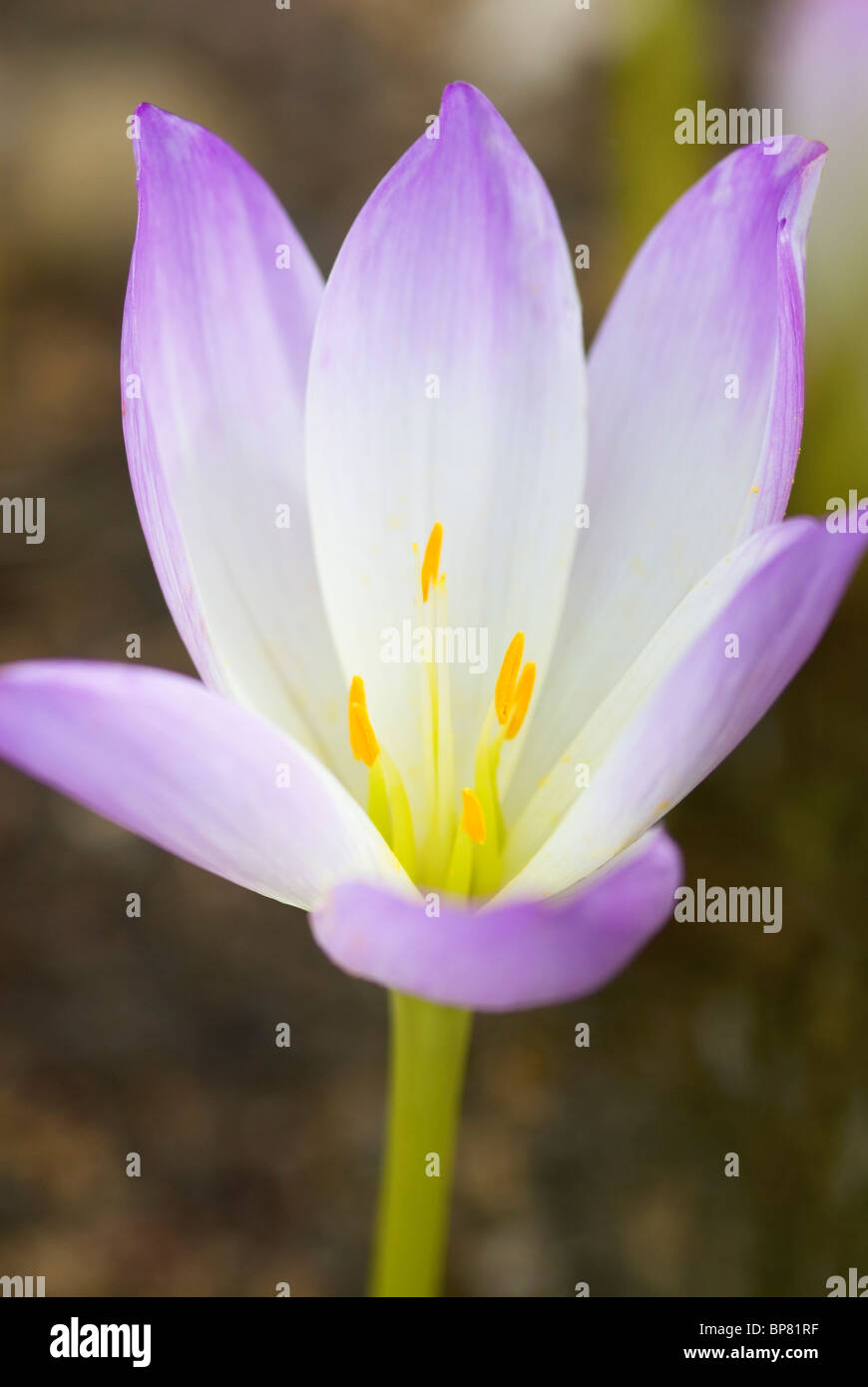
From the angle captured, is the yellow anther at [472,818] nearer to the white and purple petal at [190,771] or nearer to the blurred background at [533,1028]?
Answer: the white and purple petal at [190,771]

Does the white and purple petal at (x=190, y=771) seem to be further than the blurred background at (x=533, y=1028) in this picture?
No

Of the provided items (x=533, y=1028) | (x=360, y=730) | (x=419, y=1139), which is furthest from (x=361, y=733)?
(x=533, y=1028)

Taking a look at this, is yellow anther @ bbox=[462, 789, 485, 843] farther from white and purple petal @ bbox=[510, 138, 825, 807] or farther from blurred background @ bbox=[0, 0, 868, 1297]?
blurred background @ bbox=[0, 0, 868, 1297]

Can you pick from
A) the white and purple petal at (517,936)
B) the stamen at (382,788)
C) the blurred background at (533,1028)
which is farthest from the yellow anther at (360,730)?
the blurred background at (533,1028)

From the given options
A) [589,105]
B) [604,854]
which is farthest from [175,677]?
[589,105]

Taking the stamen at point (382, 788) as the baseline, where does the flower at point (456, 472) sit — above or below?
above

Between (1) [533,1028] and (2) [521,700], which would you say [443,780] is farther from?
(1) [533,1028]
